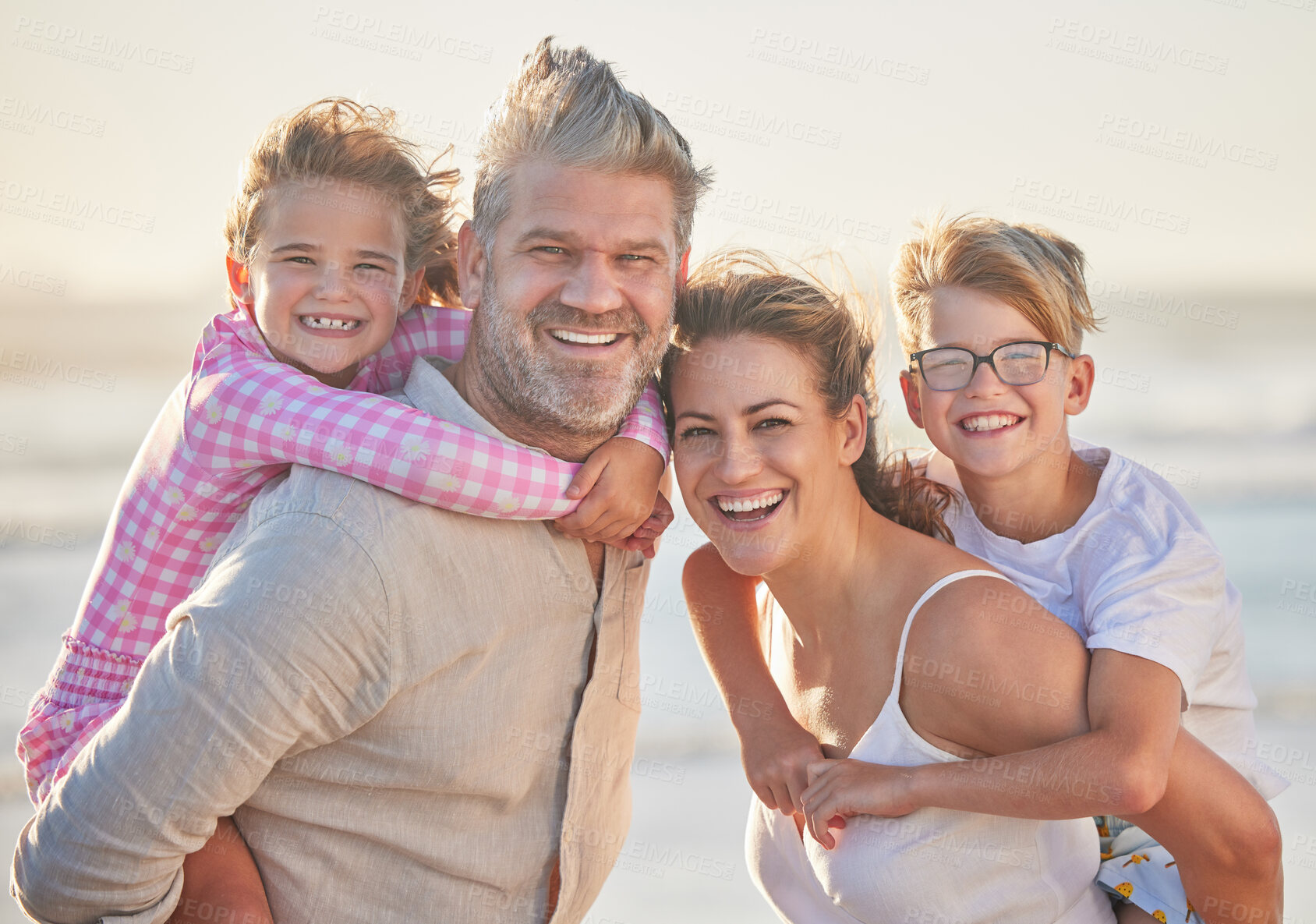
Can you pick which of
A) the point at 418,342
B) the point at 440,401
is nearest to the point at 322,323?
the point at 418,342

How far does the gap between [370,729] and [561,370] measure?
0.93 metres

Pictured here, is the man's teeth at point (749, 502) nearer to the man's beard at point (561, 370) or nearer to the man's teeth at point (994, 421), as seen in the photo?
the man's beard at point (561, 370)

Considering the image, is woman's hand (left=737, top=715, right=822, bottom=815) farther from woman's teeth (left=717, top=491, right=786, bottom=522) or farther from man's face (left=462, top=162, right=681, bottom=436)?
man's face (left=462, top=162, right=681, bottom=436)

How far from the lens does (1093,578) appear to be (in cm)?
258

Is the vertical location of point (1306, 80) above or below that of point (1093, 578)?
above

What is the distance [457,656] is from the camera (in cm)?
236

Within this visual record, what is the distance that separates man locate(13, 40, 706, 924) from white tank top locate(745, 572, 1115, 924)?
60cm

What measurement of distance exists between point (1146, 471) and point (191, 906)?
2.47m

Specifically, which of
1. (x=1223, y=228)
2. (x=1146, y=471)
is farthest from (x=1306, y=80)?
(x=1146, y=471)

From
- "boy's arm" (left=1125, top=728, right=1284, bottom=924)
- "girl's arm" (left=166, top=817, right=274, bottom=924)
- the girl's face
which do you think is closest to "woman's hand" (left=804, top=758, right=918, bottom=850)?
"boy's arm" (left=1125, top=728, right=1284, bottom=924)

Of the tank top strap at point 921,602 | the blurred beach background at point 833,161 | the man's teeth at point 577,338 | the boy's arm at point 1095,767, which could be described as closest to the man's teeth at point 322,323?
the man's teeth at point 577,338

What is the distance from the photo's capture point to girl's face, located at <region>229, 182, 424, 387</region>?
9.75 feet

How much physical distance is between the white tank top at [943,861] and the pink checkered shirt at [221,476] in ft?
3.02

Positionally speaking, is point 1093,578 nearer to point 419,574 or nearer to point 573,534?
point 573,534
